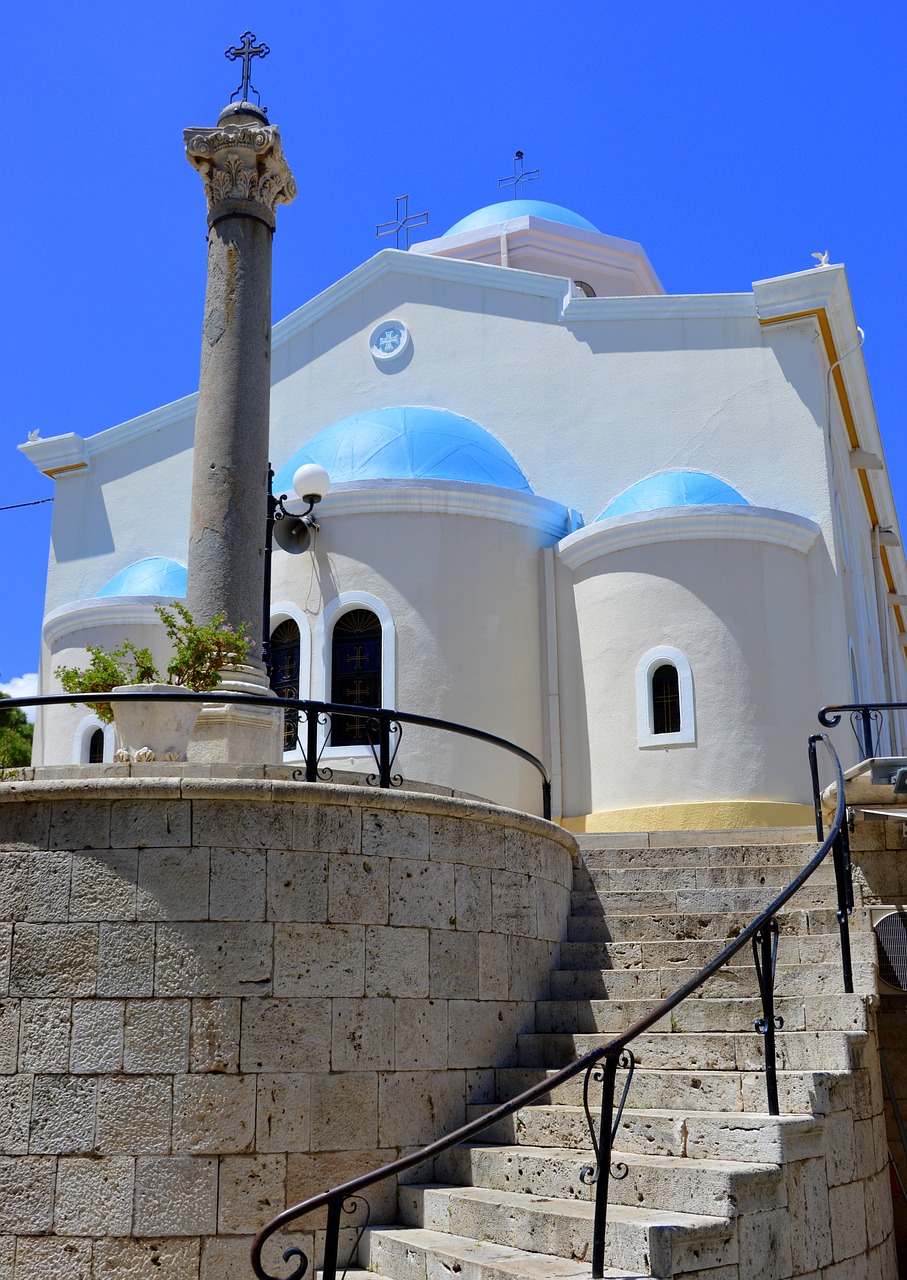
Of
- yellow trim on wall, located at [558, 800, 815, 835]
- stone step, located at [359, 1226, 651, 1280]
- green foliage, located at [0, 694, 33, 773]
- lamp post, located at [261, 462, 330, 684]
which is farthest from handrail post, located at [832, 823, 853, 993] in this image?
green foliage, located at [0, 694, 33, 773]

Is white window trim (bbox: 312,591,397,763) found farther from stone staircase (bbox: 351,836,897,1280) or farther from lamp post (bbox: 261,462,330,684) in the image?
stone staircase (bbox: 351,836,897,1280)

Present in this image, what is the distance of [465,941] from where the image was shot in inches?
320

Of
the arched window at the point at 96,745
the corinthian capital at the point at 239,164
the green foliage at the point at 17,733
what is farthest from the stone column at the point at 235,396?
Answer: the green foliage at the point at 17,733

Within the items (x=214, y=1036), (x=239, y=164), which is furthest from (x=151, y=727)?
(x=239, y=164)

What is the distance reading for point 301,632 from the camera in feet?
48.6

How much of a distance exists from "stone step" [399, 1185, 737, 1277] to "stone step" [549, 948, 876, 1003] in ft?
5.93

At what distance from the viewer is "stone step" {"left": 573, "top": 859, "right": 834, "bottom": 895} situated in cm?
940

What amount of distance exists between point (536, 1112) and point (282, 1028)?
5.03ft

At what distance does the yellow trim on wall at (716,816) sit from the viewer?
13.9 metres

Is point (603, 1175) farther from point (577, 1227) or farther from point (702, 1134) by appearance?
point (702, 1134)

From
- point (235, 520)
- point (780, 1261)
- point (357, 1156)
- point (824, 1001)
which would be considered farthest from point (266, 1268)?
point (235, 520)

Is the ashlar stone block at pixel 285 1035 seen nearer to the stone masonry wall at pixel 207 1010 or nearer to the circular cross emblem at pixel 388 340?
the stone masonry wall at pixel 207 1010

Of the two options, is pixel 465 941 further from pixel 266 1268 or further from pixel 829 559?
pixel 829 559

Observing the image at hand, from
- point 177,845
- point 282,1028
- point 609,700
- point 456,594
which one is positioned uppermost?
point 456,594
